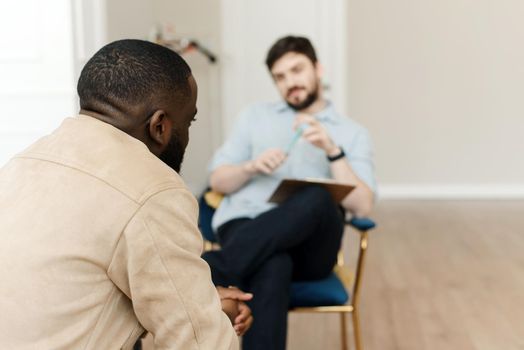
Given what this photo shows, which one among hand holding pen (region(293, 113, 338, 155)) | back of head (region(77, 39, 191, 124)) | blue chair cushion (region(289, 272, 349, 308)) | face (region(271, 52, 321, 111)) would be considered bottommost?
blue chair cushion (region(289, 272, 349, 308))

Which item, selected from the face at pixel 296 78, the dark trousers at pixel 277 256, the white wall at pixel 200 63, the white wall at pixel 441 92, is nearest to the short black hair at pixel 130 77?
the dark trousers at pixel 277 256

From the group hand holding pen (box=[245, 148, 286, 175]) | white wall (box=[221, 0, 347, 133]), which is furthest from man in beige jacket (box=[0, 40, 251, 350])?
white wall (box=[221, 0, 347, 133])

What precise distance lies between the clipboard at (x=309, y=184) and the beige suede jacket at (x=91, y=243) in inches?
49.4

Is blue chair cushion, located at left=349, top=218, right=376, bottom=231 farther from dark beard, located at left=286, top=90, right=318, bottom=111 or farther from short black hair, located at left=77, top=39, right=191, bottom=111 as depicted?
short black hair, located at left=77, top=39, right=191, bottom=111

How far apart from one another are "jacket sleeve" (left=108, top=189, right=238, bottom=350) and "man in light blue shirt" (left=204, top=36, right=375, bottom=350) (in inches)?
40.9

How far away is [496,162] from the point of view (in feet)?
20.7

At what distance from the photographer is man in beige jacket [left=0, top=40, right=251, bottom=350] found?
103 centimetres

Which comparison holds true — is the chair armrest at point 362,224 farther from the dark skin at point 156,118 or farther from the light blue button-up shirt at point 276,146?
the dark skin at point 156,118

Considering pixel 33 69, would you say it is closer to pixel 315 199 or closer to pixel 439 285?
pixel 315 199

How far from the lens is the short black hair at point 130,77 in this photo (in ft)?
3.68

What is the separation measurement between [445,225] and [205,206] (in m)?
2.83

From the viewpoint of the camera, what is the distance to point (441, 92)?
6219mm

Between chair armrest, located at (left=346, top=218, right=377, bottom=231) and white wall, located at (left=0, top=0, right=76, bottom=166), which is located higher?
→ white wall, located at (left=0, top=0, right=76, bottom=166)

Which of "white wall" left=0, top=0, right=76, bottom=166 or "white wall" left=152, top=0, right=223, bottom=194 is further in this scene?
"white wall" left=152, top=0, right=223, bottom=194
